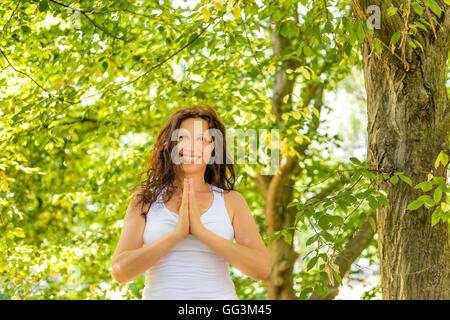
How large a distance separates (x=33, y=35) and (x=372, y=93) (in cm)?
280

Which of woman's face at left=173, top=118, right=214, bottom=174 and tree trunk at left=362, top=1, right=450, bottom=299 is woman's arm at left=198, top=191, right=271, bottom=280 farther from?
tree trunk at left=362, top=1, right=450, bottom=299

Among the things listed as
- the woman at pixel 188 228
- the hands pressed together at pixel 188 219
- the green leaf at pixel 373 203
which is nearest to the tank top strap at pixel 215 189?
the woman at pixel 188 228

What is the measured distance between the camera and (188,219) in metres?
1.88

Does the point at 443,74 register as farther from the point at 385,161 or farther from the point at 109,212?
the point at 109,212

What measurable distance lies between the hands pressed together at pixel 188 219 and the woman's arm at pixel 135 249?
32 millimetres

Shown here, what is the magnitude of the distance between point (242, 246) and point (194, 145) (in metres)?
0.47

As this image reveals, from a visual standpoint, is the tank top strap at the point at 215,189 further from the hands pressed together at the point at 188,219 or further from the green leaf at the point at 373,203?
the green leaf at the point at 373,203

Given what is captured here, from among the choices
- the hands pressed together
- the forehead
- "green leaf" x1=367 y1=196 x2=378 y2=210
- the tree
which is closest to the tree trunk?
the tree

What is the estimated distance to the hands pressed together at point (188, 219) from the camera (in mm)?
1841

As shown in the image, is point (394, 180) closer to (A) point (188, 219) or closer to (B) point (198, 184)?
(B) point (198, 184)

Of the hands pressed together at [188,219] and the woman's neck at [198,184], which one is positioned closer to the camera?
the hands pressed together at [188,219]

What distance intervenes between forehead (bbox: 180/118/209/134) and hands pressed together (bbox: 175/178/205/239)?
0.37 m

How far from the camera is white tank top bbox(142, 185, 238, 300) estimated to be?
73.8 inches
